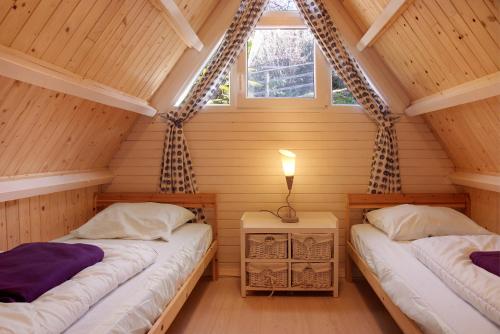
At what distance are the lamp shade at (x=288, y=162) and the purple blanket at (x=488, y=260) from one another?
1.49 m

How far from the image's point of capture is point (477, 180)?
286cm

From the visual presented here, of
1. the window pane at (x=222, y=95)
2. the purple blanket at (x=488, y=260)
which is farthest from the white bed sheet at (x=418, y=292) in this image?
the window pane at (x=222, y=95)

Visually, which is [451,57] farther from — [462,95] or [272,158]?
[272,158]

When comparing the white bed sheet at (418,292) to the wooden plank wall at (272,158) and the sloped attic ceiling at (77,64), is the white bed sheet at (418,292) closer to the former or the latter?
the wooden plank wall at (272,158)

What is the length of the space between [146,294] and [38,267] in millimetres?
472

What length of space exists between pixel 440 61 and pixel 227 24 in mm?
1740

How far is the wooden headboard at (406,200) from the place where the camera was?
3.22 meters

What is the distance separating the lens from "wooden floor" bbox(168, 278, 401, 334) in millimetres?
2471

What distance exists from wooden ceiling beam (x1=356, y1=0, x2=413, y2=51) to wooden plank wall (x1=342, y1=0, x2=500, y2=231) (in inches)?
1.6

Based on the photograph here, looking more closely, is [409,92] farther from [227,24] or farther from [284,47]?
[227,24]

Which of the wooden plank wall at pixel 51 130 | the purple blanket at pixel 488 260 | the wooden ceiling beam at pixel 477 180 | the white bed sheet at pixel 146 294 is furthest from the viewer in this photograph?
the wooden ceiling beam at pixel 477 180

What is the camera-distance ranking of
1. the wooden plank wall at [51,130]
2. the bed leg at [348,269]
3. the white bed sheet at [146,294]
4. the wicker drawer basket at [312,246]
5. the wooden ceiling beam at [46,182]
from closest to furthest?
the white bed sheet at [146,294] < the wooden plank wall at [51,130] < the wooden ceiling beam at [46,182] < the wicker drawer basket at [312,246] < the bed leg at [348,269]

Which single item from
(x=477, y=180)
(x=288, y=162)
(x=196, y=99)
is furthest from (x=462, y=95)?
(x=196, y=99)

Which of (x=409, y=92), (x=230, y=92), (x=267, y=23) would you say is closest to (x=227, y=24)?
(x=267, y=23)
